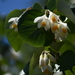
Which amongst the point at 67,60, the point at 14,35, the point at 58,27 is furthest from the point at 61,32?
the point at 14,35

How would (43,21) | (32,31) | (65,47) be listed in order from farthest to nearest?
1. (65,47)
2. (32,31)
3. (43,21)

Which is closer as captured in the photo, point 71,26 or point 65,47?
point 71,26

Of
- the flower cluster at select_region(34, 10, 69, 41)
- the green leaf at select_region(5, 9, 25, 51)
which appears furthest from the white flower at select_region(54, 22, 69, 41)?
the green leaf at select_region(5, 9, 25, 51)

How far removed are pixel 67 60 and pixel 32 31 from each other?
22 cm

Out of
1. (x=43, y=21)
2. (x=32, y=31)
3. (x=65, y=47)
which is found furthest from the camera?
(x=65, y=47)

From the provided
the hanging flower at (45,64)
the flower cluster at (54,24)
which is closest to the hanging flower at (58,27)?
the flower cluster at (54,24)

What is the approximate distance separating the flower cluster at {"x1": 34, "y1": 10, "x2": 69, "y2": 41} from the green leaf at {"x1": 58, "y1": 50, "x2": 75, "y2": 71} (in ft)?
0.29

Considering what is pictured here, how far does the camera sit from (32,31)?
1.46m

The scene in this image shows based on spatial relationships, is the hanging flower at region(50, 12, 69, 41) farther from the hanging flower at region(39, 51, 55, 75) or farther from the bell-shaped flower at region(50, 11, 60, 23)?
the hanging flower at region(39, 51, 55, 75)

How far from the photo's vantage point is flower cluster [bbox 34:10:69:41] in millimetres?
1354

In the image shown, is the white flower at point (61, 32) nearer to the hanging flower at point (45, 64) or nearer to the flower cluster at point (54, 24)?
the flower cluster at point (54, 24)

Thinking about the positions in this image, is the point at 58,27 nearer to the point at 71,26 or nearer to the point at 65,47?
the point at 71,26

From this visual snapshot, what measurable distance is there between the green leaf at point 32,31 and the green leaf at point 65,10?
10cm

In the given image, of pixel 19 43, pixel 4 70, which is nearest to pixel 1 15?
pixel 4 70
